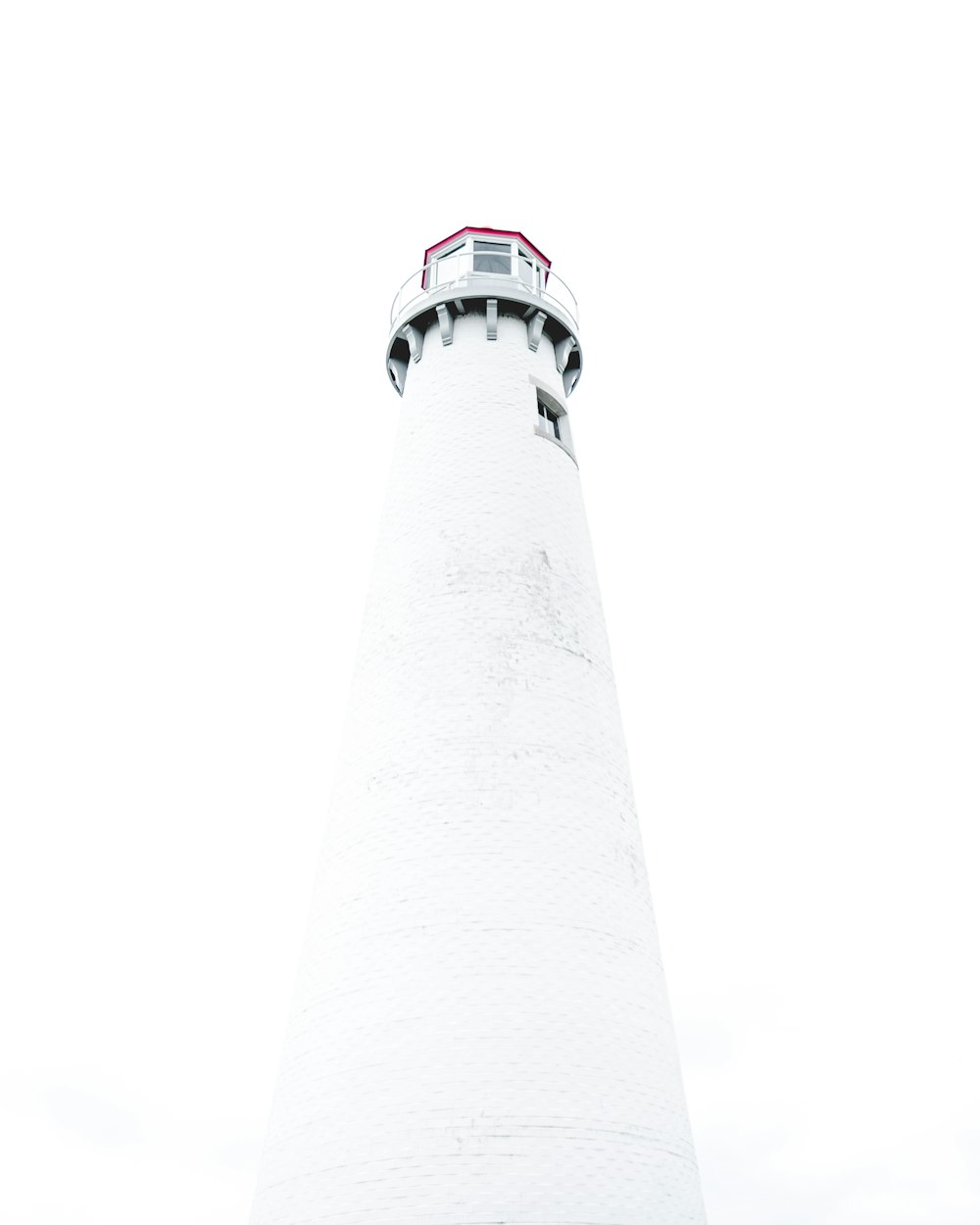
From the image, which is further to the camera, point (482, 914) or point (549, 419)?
point (549, 419)

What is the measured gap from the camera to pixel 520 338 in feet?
73.2

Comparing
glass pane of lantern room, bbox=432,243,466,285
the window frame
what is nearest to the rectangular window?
the window frame

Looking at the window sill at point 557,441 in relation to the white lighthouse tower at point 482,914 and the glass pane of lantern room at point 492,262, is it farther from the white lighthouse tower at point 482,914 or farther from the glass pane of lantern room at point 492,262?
the glass pane of lantern room at point 492,262

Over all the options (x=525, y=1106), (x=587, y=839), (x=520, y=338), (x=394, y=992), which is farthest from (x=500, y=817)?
(x=520, y=338)

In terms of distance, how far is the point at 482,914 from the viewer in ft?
47.0

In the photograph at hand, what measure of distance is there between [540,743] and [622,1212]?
20.7 feet

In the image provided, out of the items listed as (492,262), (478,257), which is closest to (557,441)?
(492,262)

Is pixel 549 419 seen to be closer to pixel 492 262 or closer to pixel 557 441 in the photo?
pixel 557 441

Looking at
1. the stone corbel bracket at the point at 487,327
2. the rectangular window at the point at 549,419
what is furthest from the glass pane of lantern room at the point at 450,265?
the rectangular window at the point at 549,419

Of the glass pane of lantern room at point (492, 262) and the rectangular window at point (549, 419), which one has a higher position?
the glass pane of lantern room at point (492, 262)

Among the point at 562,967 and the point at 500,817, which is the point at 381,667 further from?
the point at 562,967

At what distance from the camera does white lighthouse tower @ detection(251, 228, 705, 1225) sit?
1294 cm

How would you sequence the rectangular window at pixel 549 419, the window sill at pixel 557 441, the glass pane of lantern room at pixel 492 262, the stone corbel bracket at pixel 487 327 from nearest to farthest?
the window sill at pixel 557 441 → the rectangular window at pixel 549 419 → the stone corbel bracket at pixel 487 327 → the glass pane of lantern room at pixel 492 262

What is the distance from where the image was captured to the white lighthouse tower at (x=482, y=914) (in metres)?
12.9
